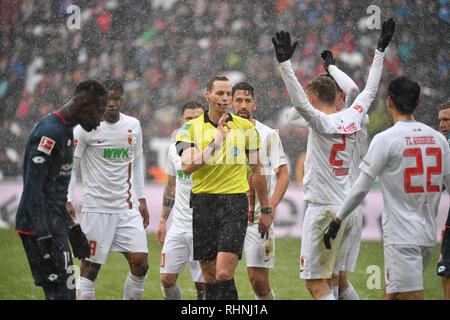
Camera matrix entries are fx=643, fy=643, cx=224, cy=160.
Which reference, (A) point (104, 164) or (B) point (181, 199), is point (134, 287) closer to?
(B) point (181, 199)

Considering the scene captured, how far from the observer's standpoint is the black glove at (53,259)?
391 centimetres

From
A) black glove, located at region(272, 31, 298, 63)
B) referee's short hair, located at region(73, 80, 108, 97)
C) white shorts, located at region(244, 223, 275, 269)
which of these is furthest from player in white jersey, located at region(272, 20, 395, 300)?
referee's short hair, located at region(73, 80, 108, 97)

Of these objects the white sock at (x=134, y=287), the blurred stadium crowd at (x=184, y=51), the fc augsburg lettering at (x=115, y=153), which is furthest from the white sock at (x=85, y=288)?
the blurred stadium crowd at (x=184, y=51)

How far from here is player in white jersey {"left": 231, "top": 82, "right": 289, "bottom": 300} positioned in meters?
5.62

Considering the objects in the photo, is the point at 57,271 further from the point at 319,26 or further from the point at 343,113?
the point at 319,26

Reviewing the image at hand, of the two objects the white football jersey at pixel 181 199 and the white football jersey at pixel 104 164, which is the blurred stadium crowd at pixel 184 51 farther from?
the white football jersey at pixel 104 164

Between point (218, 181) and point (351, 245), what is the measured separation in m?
1.15

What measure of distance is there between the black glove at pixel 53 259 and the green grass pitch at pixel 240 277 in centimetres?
276

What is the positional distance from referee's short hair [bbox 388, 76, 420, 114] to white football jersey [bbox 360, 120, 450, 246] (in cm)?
10

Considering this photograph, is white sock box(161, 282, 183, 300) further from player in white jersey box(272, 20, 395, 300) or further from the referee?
player in white jersey box(272, 20, 395, 300)

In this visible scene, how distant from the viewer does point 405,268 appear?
391 centimetres

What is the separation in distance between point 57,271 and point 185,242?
2.03 metres

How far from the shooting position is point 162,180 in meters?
10.9
